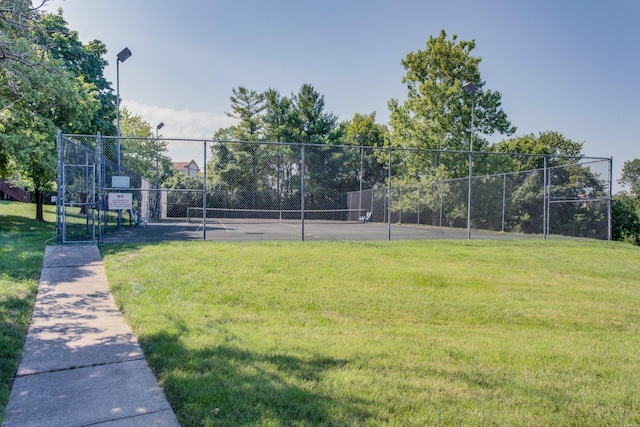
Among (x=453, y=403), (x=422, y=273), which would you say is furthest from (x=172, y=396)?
(x=422, y=273)

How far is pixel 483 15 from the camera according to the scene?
12.5 metres

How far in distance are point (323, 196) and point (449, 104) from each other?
873 centimetres

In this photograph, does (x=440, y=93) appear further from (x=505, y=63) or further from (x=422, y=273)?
(x=422, y=273)

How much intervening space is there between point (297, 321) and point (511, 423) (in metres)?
2.61

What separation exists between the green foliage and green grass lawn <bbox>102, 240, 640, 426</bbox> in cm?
1076

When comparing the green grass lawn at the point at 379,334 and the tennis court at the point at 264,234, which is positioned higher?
the tennis court at the point at 264,234

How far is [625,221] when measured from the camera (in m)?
17.2

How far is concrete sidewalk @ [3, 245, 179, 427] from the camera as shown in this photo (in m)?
2.49

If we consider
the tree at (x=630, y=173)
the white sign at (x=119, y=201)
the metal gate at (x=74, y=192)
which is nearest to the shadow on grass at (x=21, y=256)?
the metal gate at (x=74, y=192)

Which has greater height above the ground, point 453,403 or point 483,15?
point 483,15

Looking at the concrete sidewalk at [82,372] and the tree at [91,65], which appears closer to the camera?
the concrete sidewalk at [82,372]

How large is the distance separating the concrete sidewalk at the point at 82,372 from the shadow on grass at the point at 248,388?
0.46 feet

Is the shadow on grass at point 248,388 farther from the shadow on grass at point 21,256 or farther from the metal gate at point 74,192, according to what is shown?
the metal gate at point 74,192

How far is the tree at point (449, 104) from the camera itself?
22.2 m
